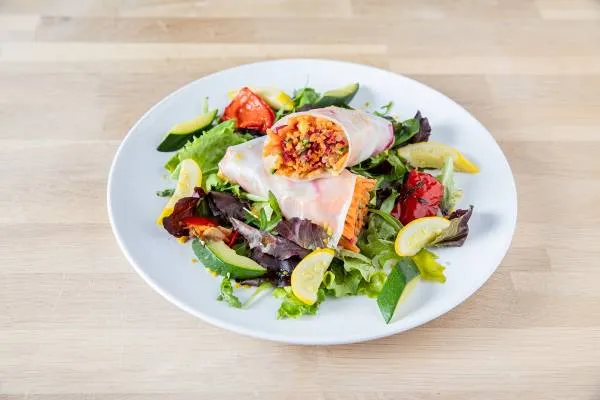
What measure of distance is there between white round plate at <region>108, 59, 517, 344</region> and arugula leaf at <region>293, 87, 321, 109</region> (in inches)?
3.3

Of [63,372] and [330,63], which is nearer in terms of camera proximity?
[63,372]

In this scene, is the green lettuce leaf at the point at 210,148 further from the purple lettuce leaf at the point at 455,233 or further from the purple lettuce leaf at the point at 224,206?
the purple lettuce leaf at the point at 455,233

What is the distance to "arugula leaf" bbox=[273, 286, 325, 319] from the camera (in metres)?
1.83

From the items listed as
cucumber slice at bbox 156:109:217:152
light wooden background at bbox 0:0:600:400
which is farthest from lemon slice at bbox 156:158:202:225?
light wooden background at bbox 0:0:600:400

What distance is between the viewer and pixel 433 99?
8.23 feet

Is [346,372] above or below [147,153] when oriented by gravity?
below

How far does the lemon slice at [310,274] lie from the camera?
1.84 m

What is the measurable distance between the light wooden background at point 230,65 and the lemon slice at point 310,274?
175 millimetres

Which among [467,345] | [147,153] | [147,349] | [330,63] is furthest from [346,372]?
[330,63]

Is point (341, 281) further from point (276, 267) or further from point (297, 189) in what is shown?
point (297, 189)

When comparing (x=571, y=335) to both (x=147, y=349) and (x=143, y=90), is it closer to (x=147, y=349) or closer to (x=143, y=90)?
(x=147, y=349)

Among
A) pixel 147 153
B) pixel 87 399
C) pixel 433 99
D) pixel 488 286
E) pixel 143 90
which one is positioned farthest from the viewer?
pixel 143 90

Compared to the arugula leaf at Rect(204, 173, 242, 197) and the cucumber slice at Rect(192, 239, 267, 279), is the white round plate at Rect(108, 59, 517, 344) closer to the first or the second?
the cucumber slice at Rect(192, 239, 267, 279)

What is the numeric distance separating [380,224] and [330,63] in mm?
819
